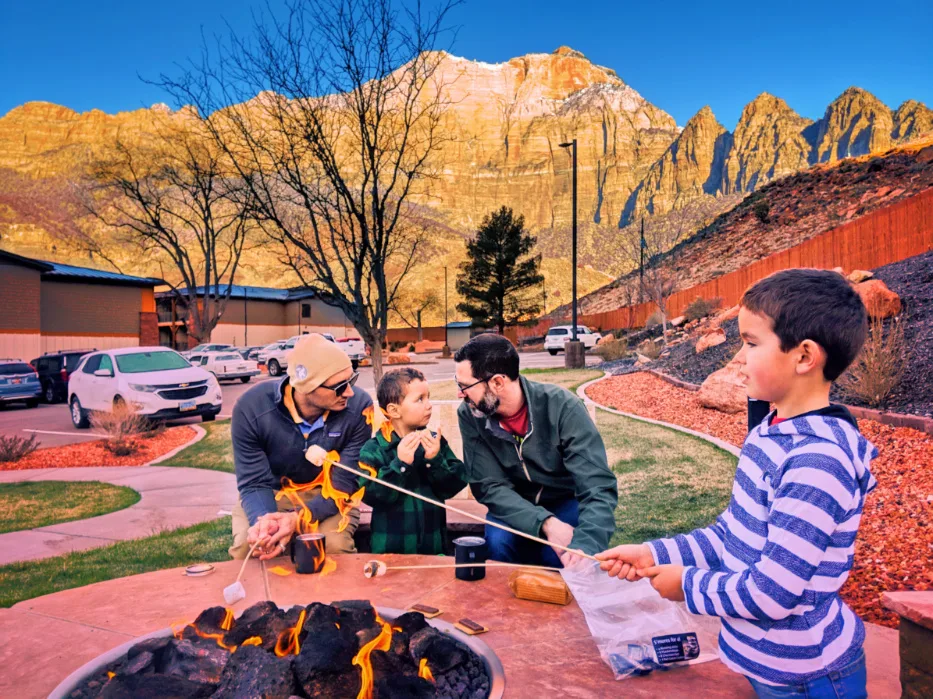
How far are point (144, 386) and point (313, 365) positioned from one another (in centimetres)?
1092

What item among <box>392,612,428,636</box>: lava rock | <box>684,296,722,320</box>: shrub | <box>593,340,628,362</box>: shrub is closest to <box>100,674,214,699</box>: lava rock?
<box>392,612,428,636</box>: lava rock

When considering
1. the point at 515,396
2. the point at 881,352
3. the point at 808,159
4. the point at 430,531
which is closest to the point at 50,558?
the point at 430,531

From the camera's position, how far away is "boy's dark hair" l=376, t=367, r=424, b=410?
141 inches

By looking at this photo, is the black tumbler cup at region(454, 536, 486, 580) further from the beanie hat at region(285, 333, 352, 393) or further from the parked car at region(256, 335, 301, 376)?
the parked car at region(256, 335, 301, 376)

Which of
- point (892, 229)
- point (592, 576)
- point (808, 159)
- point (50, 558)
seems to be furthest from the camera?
point (808, 159)

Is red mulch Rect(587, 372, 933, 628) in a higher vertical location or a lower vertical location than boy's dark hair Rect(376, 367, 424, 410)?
lower

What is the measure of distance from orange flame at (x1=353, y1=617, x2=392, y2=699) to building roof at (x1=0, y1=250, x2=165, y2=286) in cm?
3433

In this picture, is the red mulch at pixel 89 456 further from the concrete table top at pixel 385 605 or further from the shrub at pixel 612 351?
the shrub at pixel 612 351

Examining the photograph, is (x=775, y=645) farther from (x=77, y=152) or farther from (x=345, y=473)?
(x=77, y=152)

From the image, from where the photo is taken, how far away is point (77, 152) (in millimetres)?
132625

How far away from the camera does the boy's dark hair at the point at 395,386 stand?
359 centimetres

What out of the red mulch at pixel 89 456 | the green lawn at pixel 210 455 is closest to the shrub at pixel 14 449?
the red mulch at pixel 89 456

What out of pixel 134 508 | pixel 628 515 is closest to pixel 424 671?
pixel 628 515

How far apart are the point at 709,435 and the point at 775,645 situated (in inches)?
310
